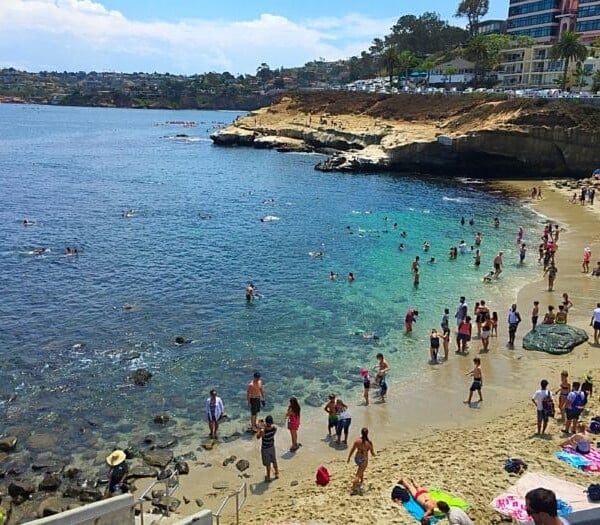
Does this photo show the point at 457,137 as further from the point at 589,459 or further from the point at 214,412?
the point at 589,459

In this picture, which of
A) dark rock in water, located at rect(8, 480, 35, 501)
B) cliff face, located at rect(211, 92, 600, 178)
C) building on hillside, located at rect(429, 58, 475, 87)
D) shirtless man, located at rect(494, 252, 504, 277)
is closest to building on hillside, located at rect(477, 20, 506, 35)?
building on hillside, located at rect(429, 58, 475, 87)

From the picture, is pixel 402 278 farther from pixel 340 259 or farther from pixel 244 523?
pixel 244 523

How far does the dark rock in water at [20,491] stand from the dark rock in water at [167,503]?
3.51 m

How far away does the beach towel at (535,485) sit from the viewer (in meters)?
12.0

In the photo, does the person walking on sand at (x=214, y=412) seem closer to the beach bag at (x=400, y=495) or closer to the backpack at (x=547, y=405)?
the beach bag at (x=400, y=495)

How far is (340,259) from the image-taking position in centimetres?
3816

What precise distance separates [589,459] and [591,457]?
0.14 meters

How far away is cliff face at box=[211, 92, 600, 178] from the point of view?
67.1 m

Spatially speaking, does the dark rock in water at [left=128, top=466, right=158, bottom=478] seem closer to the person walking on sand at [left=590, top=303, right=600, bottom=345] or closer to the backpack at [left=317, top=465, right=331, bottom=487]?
the backpack at [left=317, top=465, right=331, bottom=487]

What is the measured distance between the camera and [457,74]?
117125 mm

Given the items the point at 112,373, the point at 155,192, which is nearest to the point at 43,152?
the point at 155,192

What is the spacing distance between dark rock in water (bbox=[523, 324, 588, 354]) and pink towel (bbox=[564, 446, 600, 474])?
866 cm

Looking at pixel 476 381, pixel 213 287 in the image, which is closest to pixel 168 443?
pixel 476 381

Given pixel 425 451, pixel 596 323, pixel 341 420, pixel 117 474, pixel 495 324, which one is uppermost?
pixel 596 323
